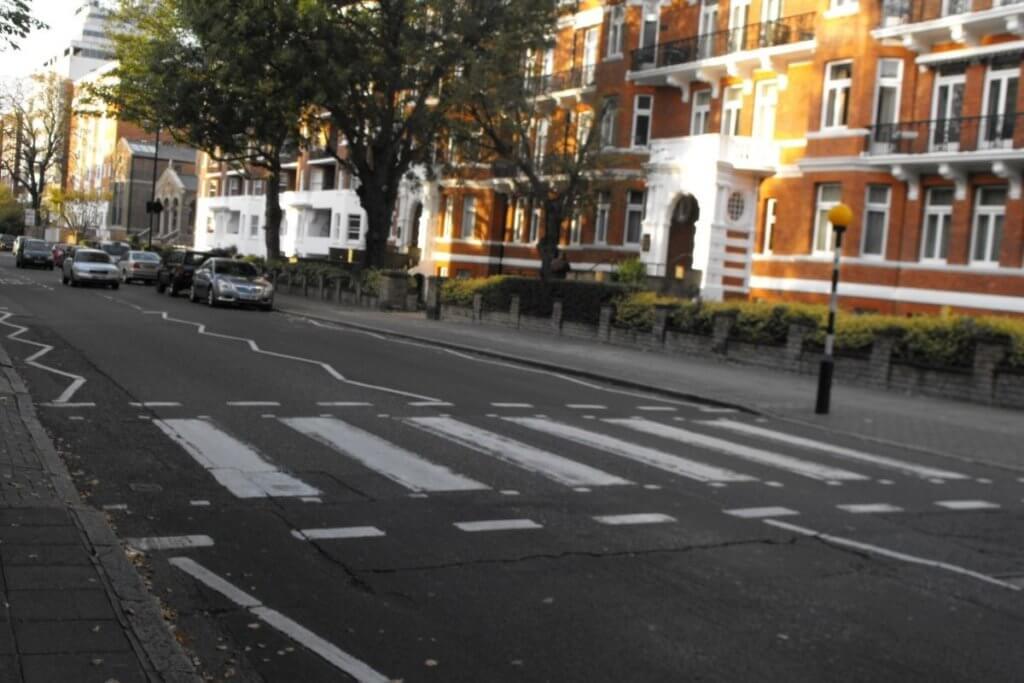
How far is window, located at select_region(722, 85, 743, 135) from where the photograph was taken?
37375 millimetres

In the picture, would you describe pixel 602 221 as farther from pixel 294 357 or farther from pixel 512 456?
pixel 512 456

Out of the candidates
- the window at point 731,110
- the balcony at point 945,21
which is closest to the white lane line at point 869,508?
the balcony at point 945,21

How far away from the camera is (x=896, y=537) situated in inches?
334

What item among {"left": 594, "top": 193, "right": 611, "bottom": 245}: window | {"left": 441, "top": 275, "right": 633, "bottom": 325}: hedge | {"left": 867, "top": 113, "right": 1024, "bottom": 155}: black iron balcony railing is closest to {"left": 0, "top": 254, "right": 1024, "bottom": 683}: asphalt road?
{"left": 441, "top": 275, "right": 633, "bottom": 325}: hedge

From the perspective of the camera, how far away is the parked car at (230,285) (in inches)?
1406

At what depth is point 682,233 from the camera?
3941cm

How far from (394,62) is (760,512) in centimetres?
3215

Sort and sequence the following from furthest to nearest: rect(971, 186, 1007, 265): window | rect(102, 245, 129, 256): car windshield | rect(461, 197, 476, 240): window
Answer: rect(102, 245, 129, 256): car windshield
rect(461, 197, 476, 240): window
rect(971, 186, 1007, 265): window

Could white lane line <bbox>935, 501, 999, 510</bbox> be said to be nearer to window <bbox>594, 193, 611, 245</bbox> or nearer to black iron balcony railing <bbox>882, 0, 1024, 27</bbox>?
black iron balcony railing <bbox>882, 0, 1024, 27</bbox>

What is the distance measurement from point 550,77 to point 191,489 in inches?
1511

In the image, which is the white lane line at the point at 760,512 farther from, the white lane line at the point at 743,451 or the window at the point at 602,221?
the window at the point at 602,221

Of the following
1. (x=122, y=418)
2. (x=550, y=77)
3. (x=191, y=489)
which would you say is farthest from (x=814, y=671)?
(x=550, y=77)

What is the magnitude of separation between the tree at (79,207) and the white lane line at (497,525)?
100910 millimetres

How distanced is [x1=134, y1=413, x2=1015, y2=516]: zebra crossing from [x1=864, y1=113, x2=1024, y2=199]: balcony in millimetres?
16825
